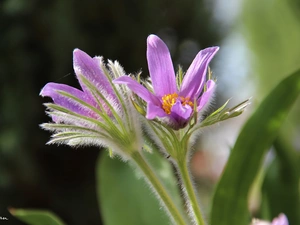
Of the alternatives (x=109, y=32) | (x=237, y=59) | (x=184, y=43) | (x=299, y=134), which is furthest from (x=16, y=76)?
(x=299, y=134)

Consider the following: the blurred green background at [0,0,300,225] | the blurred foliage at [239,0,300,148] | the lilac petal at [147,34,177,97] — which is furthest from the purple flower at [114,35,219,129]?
the blurred green background at [0,0,300,225]

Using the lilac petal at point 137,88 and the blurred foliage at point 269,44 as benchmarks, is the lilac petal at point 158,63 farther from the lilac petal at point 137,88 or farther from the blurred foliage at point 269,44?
the blurred foliage at point 269,44

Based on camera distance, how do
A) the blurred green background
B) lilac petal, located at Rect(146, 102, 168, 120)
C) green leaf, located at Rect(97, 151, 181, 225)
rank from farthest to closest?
the blurred green background < green leaf, located at Rect(97, 151, 181, 225) < lilac petal, located at Rect(146, 102, 168, 120)

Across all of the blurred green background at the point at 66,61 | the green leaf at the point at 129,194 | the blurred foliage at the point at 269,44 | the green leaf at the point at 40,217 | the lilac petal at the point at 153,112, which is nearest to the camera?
the lilac petal at the point at 153,112

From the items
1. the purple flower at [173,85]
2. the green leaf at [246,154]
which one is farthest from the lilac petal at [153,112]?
the green leaf at [246,154]

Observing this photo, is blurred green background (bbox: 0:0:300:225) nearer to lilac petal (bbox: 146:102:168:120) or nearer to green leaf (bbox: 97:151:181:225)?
green leaf (bbox: 97:151:181:225)

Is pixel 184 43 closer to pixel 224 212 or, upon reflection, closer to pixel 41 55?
pixel 41 55

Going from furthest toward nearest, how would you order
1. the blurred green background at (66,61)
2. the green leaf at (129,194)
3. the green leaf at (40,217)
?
the blurred green background at (66,61) < the green leaf at (129,194) < the green leaf at (40,217)
